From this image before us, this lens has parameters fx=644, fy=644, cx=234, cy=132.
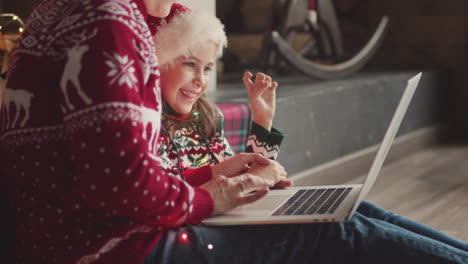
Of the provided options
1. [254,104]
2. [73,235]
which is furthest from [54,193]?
[254,104]

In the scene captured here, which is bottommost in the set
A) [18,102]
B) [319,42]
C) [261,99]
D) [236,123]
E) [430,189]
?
[430,189]

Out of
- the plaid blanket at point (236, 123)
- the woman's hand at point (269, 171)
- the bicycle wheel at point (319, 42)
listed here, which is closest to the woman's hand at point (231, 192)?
the woman's hand at point (269, 171)

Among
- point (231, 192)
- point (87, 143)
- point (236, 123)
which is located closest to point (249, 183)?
point (231, 192)

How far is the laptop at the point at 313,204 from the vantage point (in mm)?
959

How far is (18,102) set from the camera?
911mm

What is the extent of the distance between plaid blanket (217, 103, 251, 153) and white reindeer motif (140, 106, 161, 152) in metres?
1.03

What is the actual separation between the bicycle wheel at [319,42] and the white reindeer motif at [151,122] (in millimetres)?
1973

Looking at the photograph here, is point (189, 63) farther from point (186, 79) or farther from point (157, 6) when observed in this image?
point (157, 6)

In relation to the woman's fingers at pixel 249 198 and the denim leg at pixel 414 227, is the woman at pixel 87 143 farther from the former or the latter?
the denim leg at pixel 414 227

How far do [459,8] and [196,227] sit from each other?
3.40m

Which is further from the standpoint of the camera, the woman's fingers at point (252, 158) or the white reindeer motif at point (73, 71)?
the woman's fingers at point (252, 158)

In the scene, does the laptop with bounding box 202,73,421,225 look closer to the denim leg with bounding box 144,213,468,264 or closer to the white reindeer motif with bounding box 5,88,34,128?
the denim leg with bounding box 144,213,468,264

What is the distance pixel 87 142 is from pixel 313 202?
42 cm

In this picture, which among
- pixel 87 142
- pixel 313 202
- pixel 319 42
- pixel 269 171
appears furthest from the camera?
pixel 319 42
